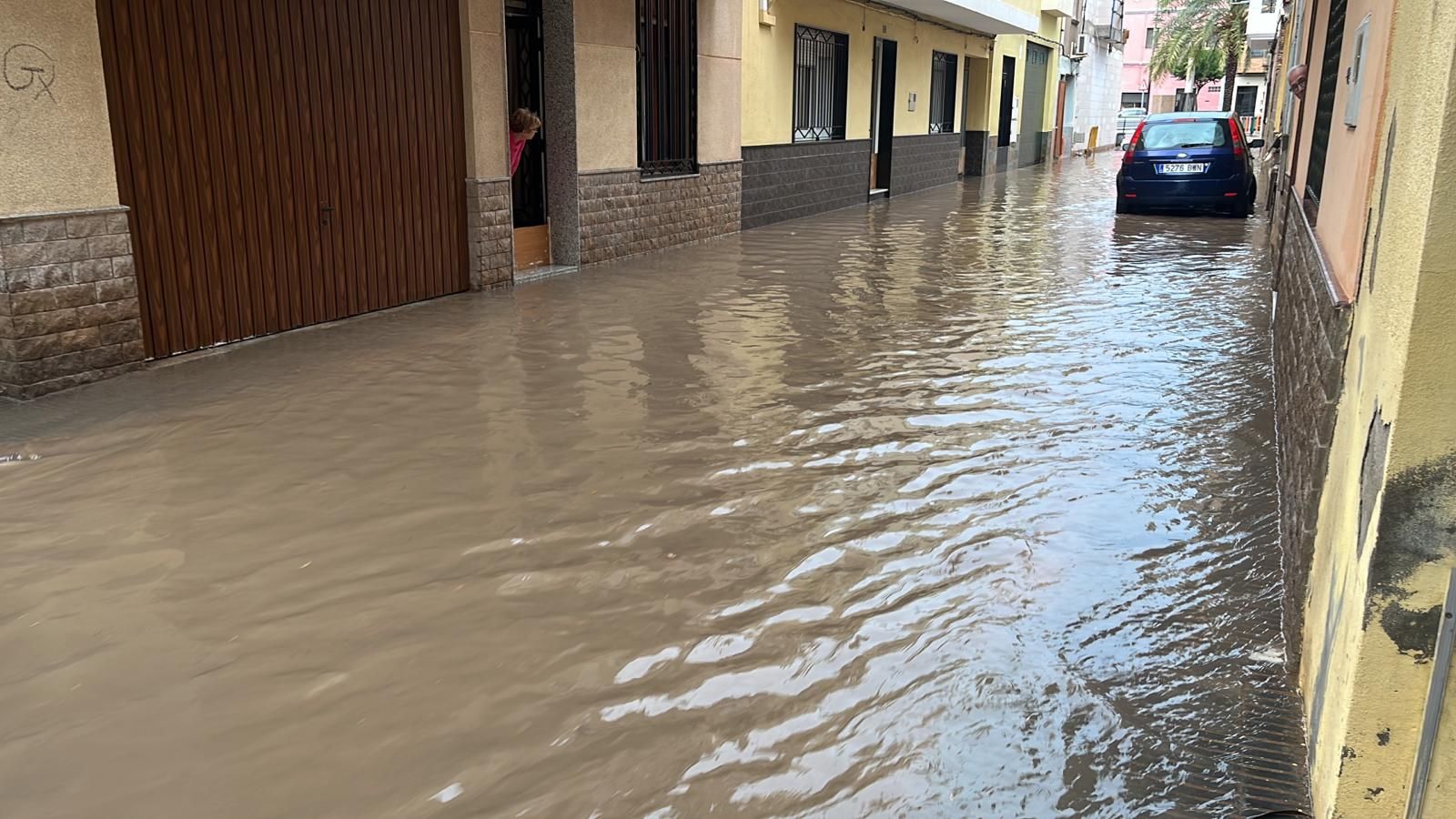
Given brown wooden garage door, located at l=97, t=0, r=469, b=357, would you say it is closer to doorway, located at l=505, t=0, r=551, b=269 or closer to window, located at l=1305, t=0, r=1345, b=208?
doorway, located at l=505, t=0, r=551, b=269

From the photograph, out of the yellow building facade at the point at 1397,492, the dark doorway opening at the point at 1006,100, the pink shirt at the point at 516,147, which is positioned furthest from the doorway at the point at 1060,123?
the yellow building facade at the point at 1397,492

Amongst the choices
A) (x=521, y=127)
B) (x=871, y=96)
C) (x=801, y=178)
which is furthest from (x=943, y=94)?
(x=521, y=127)

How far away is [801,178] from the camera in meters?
16.5

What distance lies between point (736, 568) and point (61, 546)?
7.81ft

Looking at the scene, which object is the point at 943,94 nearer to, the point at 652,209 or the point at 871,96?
the point at 871,96

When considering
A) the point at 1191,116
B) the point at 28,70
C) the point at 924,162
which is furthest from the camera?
the point at 924,162

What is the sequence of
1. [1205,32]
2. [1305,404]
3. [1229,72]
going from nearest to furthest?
[1305,404] → [1205,32] → [1229,72]

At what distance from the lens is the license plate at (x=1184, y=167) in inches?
608

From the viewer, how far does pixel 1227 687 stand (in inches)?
126

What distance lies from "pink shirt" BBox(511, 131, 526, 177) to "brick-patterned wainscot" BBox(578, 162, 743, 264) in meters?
1.05

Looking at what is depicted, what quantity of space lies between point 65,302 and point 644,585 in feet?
13.3

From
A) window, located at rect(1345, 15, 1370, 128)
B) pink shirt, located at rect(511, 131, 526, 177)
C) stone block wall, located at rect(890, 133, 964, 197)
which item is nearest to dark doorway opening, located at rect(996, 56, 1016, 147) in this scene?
stone block wall, located at rect(890, 133, 964, 197)

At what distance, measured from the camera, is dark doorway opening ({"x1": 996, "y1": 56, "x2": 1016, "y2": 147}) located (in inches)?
1076

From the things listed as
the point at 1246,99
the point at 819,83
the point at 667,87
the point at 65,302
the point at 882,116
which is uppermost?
the point at 1246,99
